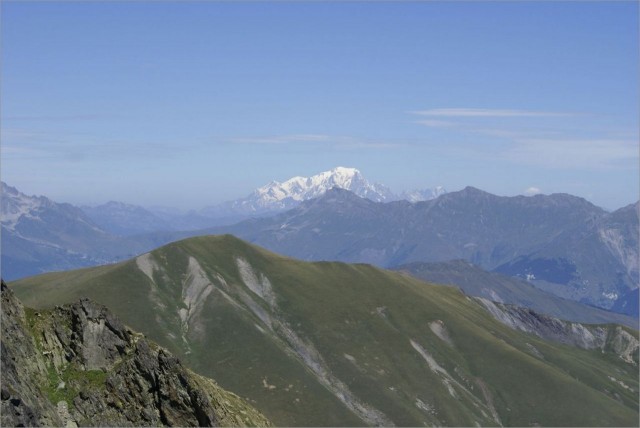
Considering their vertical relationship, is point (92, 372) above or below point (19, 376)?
below

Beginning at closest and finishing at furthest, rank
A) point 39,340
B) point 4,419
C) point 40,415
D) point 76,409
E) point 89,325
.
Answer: point 4,419 < point 40,415 < point 76,409 < point 39,340 < point 89,325

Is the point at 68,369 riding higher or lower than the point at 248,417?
higher

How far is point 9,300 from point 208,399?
74.8 ft

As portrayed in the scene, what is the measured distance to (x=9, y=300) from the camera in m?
65.1

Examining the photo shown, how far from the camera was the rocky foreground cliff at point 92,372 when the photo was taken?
62.0 metres

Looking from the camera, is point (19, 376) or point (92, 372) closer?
point (19, 376)

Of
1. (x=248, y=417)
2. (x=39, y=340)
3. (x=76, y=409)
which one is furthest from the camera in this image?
(x=248, y=417)

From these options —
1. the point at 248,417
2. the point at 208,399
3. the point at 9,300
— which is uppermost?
the point at 9,300

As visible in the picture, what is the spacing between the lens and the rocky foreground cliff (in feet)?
203

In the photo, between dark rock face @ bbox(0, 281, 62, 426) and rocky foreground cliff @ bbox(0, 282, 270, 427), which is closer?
dark rock face @ bbox(0, 281, 62, 426)

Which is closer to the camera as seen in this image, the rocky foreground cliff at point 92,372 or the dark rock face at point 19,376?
the dark rock face at point 19,376

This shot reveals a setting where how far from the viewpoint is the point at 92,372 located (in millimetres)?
67812

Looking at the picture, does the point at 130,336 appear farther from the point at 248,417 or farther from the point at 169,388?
the point at 248,417

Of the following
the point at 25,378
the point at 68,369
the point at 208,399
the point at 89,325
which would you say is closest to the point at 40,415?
the point at 25,378
